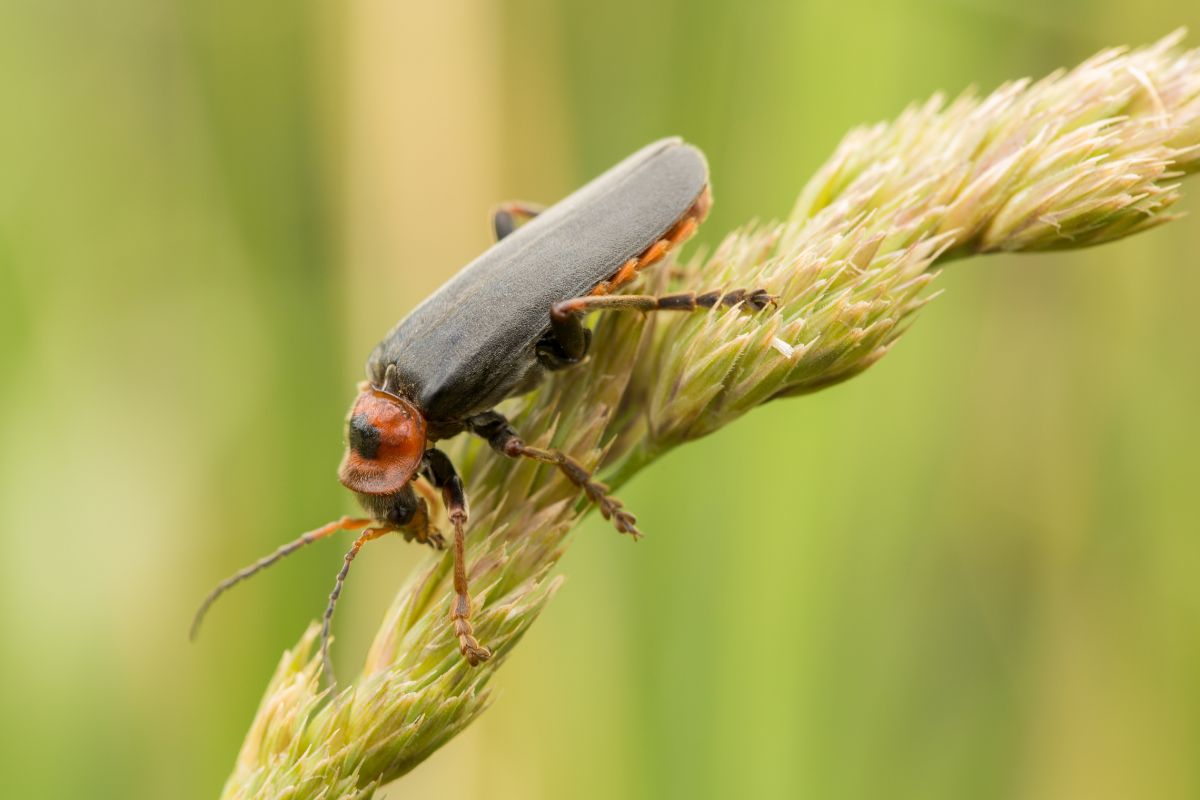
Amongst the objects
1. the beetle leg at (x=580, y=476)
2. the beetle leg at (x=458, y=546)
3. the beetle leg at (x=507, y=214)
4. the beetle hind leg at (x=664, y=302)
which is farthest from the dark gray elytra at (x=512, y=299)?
the beetle leg at (x=507, y=214)

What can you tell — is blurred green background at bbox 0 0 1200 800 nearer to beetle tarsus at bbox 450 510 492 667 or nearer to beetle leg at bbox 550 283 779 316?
beetle leg at bbox 550 283 779 316

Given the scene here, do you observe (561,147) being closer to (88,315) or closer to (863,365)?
(88,315)

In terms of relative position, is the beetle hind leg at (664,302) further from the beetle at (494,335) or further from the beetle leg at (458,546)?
the beetle leg at (458,546)

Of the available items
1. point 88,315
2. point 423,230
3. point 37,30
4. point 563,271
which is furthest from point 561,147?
point 37,30

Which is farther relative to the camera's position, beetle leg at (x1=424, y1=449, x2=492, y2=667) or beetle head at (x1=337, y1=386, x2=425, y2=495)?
beetle head at (x1=337, y1=386, x2=425, y2=495)

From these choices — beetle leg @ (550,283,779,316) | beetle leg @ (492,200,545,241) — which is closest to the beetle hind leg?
beetle leg @ (550,283,779,316)

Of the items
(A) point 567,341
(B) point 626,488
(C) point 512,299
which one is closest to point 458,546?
(A) point 567,341
